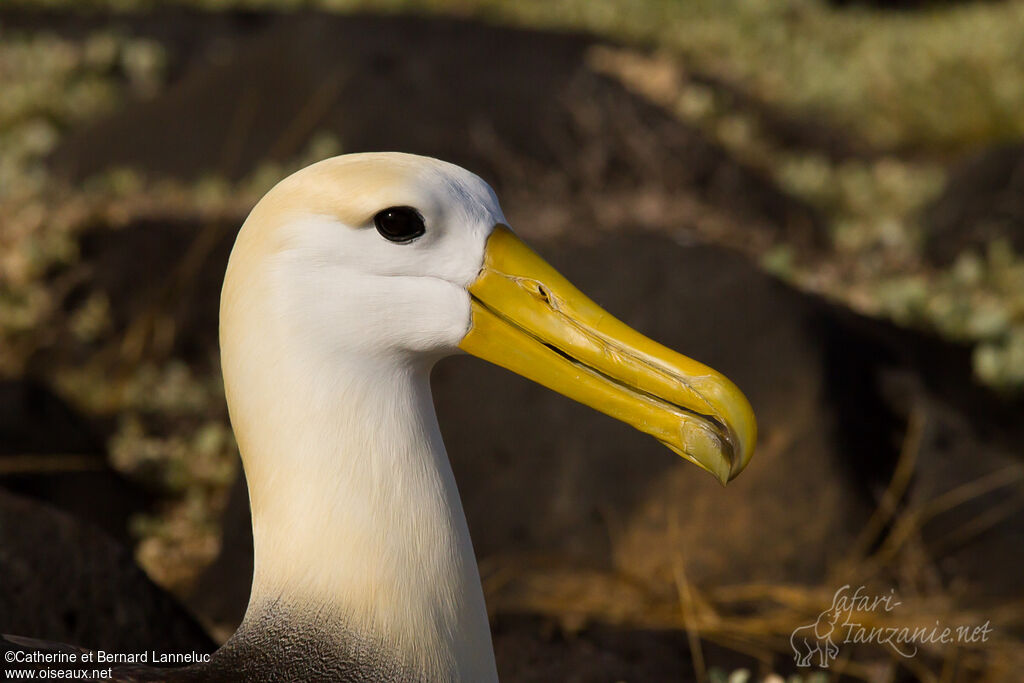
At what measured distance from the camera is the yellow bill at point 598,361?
175 cm

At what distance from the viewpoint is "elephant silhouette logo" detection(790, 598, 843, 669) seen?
2887mm

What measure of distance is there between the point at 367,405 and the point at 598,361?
371 mm

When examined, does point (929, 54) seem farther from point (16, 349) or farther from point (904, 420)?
point (16, 349)

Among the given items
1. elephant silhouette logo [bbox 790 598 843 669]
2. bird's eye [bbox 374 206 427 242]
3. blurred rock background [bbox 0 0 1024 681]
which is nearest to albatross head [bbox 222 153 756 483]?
bird's eye [bbox 374 206 427 242]

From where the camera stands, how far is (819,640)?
3.00 meters

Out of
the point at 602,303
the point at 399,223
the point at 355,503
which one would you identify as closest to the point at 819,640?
the point at 602,303

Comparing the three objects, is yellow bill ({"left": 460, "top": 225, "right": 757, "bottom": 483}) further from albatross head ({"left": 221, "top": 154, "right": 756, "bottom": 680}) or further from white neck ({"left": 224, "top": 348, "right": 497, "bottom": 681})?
white neck ({"left": 224, "top": 348, "right": 497, "bottom": 681})

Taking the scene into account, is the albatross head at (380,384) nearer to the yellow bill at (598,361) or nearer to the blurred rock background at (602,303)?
the yellow bill at (598,361)

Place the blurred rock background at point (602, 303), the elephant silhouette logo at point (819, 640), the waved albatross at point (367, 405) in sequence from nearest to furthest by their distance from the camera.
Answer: the waved albatross at point (367, 405) → the elephant silhouette logo at point (819, 640) → the blurred rock background at point (602, 303)

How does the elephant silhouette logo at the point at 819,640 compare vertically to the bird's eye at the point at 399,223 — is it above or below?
below

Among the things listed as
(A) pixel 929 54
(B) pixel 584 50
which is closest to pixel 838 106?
(A) pixel 929 54

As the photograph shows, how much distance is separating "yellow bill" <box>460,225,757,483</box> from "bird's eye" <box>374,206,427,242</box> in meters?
0.12

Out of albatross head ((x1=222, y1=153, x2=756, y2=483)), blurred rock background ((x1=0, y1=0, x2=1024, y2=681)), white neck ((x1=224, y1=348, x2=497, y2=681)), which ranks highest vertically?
blurred rock background ((x1=0, y1=0, x2=1024, y2=681))

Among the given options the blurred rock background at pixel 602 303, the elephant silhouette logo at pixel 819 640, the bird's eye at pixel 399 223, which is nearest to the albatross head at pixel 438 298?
the bird's eye at pixel 399 223
